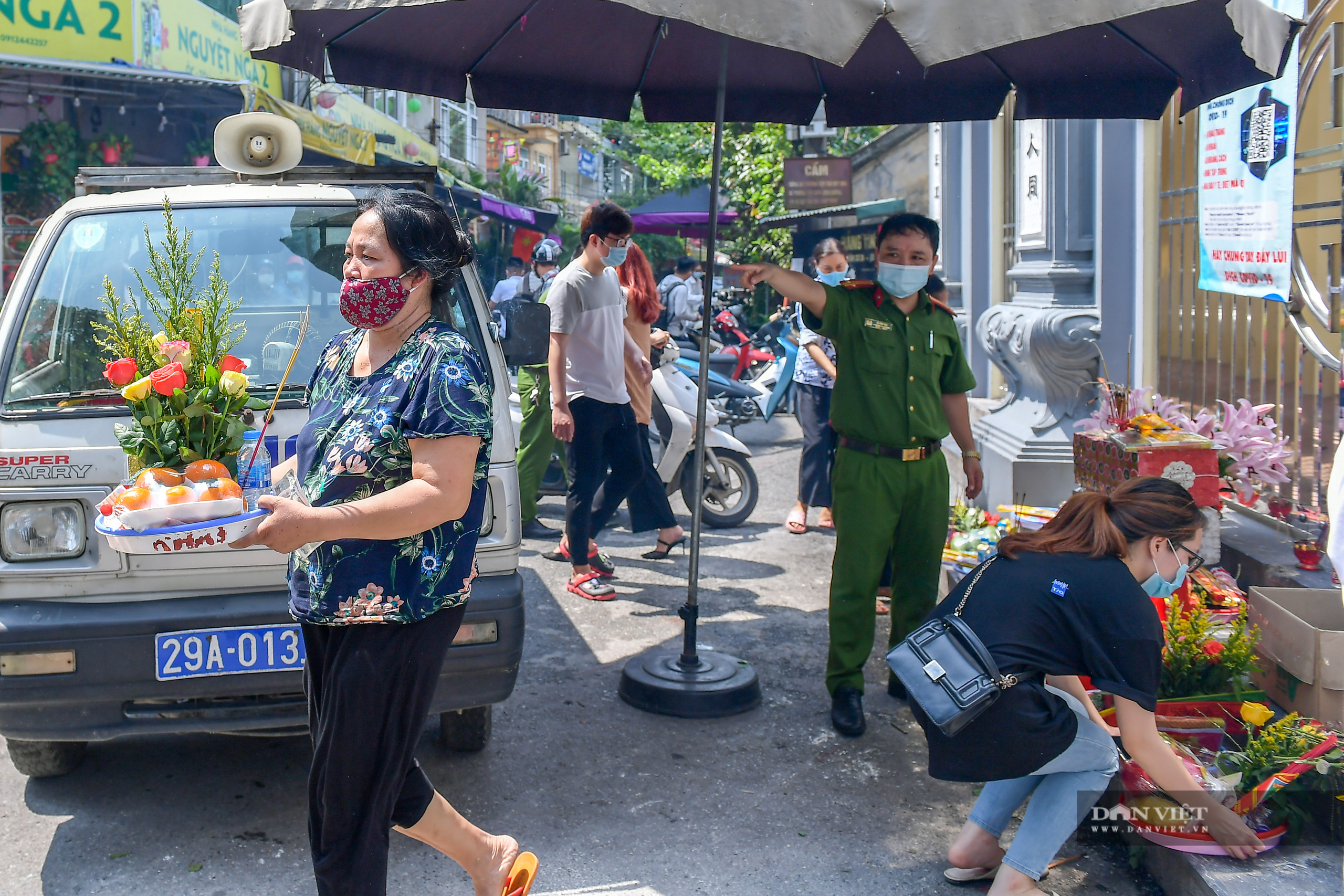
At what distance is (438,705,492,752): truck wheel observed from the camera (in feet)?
13.0

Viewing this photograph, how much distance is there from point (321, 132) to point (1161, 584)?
35.2 ft

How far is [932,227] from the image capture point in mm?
4270

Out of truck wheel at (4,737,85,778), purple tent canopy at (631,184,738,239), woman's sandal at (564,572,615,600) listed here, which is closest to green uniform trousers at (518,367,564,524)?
woman's sandal at (564,572,615,600)

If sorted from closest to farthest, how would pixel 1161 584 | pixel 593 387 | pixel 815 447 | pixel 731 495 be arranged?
1. pixel 1161 584
2. pixel 593 387
3. pixel 815 447
4. pixel 731 495

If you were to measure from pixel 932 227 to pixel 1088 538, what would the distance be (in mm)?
1699

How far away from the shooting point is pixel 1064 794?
117 inches

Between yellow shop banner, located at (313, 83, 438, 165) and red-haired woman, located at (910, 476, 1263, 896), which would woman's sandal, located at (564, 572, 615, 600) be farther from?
yellow shop banner, located at (313, 83, 438, 165)

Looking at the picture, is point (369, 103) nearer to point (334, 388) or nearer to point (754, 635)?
point (754, 635)

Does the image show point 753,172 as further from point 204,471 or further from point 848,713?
point 204,471

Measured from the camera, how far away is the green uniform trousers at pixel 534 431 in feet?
22.3

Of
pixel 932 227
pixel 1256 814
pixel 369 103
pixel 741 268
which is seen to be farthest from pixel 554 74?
pixel 369 103

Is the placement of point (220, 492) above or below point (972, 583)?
above

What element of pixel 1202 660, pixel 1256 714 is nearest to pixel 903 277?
pixel 1202 660

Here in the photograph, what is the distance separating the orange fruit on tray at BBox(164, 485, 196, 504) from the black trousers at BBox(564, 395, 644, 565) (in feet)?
11.7
